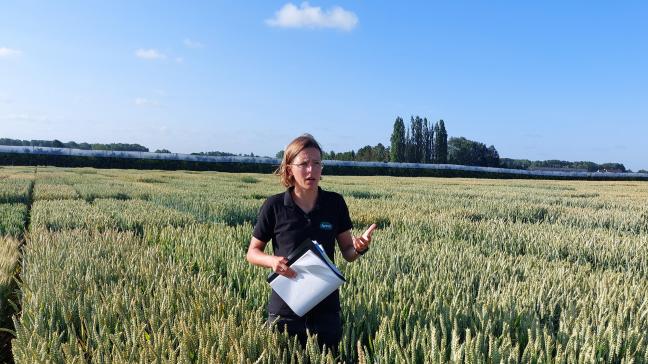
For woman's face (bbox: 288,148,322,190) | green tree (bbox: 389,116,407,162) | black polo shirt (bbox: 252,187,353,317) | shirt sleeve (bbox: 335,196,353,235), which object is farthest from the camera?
green tree (bbox: 389,116,407,162)

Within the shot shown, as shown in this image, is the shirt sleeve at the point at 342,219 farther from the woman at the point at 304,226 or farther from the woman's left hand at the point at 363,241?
the woman's left hand at the point at 363,241

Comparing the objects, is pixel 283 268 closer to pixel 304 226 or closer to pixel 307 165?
pixel 304 226

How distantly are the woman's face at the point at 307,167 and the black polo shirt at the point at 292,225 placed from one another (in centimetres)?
14

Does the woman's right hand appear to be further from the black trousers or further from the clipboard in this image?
the black trousers

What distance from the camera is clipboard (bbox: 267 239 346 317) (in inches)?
85.4

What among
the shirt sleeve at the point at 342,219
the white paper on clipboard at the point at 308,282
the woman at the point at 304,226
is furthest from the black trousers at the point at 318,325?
the shirt sleeve at the point at 342,219

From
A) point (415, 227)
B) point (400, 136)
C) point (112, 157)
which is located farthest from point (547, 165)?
point (415, 227)

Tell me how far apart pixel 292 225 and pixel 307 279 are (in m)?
0.41

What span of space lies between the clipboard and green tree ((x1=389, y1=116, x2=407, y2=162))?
290 feet

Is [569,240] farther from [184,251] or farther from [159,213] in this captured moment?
[159,213]

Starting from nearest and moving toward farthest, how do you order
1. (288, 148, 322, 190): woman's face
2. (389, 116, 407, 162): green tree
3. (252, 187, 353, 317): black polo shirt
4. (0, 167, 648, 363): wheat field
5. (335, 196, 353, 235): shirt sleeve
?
(0, 167, 648, 363): wheat field → (288, 148, 322, 190): woman's face → (252, 187, 353, 317): black polo shirt → (335, 196, 353, 235): shirt sleeve → (389, 116, 407, 162): green tree

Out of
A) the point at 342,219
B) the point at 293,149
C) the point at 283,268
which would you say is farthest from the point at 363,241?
the point at 293,149

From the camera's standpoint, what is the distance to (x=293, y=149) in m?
2.50

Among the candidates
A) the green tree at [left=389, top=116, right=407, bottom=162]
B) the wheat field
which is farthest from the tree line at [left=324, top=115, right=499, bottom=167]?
the wheat field
